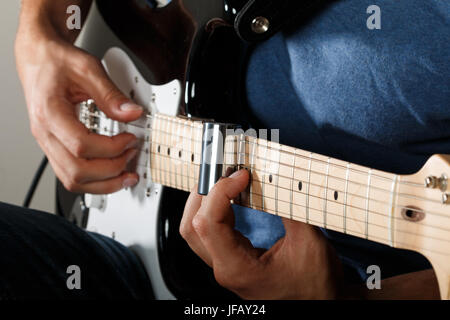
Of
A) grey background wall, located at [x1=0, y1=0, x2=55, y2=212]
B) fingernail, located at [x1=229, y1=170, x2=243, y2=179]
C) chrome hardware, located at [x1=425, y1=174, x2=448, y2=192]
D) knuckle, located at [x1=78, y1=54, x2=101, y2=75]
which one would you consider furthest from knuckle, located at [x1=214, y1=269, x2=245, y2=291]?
grey background wall, located at [x1=0, y1=0, x2=55, y2=212]

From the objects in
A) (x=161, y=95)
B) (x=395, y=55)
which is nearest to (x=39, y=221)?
(x=161, y=95)

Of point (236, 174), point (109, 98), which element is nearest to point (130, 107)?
point (109, 98)

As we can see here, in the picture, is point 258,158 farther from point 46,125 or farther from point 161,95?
point 46,125

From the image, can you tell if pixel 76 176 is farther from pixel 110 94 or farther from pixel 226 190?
pixel 226 190

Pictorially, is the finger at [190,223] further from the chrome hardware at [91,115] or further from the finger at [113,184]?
the chrome hardware at [91,115]

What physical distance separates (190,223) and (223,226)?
0.20ft

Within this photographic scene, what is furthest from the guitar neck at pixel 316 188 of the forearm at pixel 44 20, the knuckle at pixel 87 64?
the forearm at pixel 44 20

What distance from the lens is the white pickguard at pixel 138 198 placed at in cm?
69

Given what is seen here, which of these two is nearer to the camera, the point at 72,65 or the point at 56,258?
the point at 56,258

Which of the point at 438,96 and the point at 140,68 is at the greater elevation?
the point at 140,68

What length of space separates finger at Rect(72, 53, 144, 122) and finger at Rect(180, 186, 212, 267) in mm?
190

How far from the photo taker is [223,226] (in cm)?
50

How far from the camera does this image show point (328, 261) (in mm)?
505

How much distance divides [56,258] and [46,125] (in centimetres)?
23
